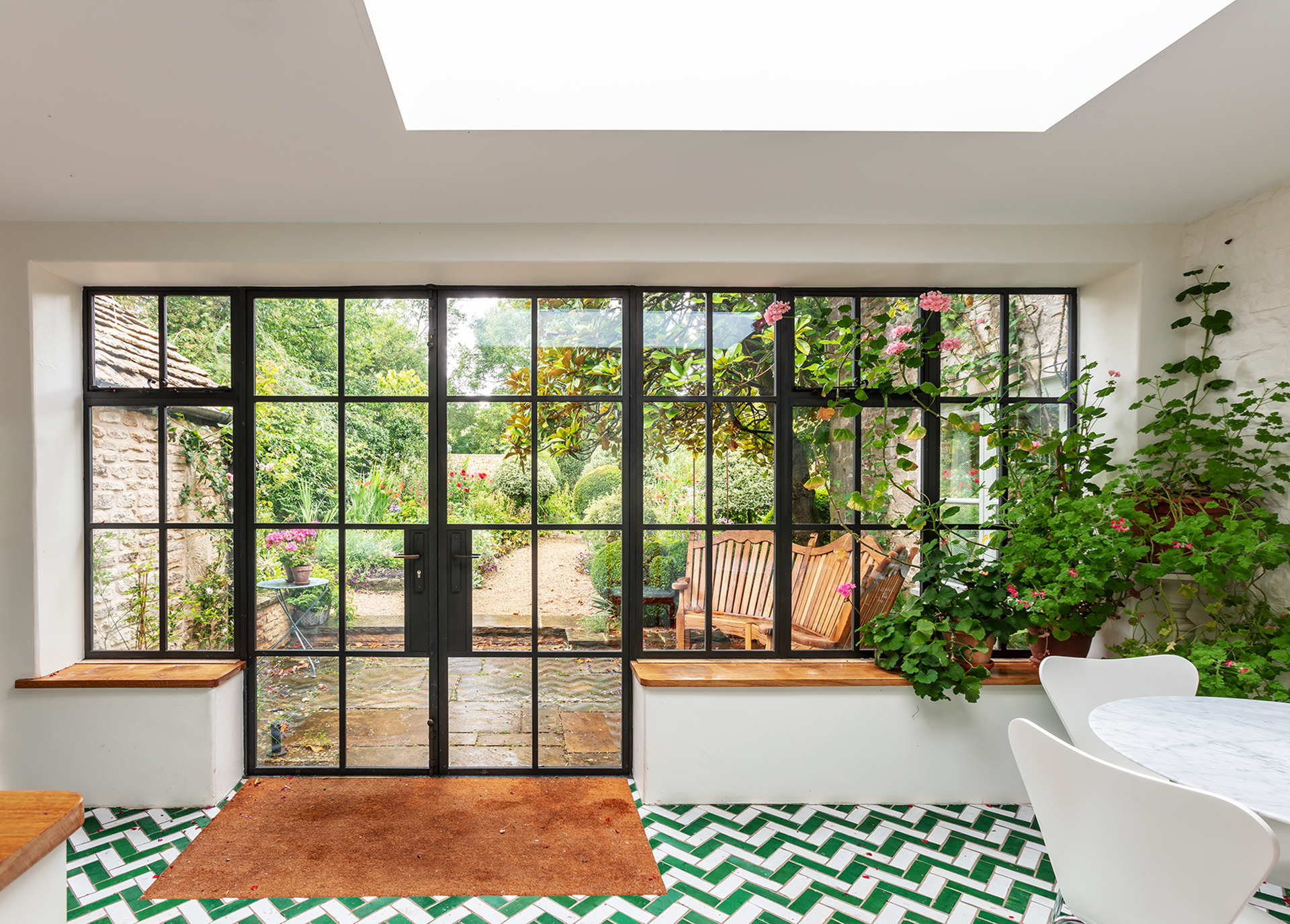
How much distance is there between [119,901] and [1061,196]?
4.42m

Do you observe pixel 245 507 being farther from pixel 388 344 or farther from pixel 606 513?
pixel 606 513

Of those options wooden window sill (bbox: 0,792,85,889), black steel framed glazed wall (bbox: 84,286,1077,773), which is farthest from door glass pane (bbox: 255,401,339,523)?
wooden window sill (bbox: 0,792,85,889)

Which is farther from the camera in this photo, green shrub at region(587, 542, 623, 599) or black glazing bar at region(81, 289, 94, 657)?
green shrub at region(587, 542, 623, 599)

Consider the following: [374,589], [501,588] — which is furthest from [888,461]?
[374,589]

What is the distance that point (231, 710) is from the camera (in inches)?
111

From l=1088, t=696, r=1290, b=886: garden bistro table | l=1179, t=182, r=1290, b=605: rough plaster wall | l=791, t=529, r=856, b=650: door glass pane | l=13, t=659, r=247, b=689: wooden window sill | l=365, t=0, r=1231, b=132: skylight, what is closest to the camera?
l=1088, t=696, r=1290, b=886: garden bistro table

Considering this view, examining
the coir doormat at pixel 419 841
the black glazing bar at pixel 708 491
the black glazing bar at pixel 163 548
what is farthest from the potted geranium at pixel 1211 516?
the black glazing bar at pixel 163 548

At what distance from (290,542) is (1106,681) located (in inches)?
138

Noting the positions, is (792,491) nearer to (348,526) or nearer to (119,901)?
(348,526)

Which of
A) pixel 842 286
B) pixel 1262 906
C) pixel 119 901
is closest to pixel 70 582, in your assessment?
pixel 119 901

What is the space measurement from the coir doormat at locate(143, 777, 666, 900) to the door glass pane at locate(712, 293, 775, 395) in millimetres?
2024

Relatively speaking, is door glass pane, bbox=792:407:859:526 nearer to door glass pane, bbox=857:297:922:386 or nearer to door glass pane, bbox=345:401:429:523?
door glass pane, bbox=857:297:922:386

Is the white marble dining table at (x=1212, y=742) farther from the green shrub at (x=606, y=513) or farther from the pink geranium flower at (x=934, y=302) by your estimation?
the green shrub at (x=606, y=513)

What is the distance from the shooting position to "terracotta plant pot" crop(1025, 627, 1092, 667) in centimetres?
270
